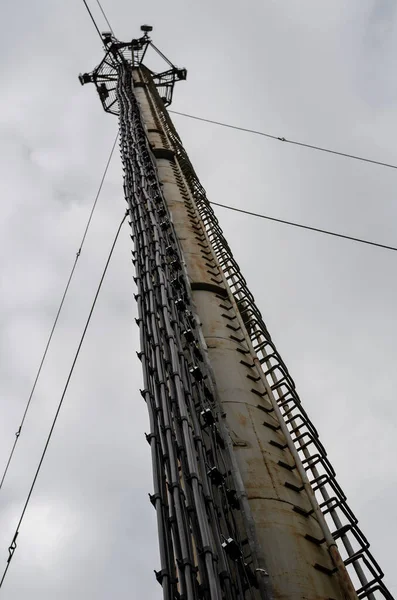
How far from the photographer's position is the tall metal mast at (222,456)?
241 inches

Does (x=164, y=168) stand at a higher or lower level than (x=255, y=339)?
higher

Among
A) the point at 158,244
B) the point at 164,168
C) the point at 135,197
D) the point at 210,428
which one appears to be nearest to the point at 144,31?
the point at 164,168

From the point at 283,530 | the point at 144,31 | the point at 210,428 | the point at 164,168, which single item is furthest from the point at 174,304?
the point at 144,31

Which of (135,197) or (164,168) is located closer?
(135,197)

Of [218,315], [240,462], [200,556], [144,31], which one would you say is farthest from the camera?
[144,31]

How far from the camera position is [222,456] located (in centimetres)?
753

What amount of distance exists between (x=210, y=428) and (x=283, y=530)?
1632mm

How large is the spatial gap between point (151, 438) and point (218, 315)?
3984mm

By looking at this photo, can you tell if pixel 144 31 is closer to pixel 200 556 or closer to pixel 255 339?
pixel 255 339

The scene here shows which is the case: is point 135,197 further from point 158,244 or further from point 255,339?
point 255,339

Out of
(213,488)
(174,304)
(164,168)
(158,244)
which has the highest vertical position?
(164,168)

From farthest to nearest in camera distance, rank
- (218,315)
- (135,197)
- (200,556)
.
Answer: (135,197) → (218,315) → (200,556)

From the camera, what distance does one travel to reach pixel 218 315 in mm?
11320

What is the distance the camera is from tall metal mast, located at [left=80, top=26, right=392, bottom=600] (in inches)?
241
